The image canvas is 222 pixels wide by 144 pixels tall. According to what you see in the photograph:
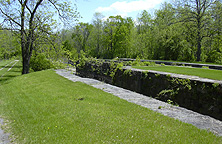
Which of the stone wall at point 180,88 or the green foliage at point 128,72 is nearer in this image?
the stone wall at point 180,88

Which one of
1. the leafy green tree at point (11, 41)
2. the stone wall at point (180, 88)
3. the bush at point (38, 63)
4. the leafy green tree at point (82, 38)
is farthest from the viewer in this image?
the leafy green tree at point (82, 38)

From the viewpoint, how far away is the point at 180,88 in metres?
6.55

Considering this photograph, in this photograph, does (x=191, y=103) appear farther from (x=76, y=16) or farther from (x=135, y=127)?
(x=76, y=16)

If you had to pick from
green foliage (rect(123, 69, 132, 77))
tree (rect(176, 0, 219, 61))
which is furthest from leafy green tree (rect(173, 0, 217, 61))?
green foliage (rect(123, 69, 132, 77))

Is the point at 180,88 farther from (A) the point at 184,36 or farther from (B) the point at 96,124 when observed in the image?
(A) the point at 184,36

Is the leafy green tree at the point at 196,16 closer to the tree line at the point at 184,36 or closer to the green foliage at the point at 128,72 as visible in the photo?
the tree line at the point at 184,36

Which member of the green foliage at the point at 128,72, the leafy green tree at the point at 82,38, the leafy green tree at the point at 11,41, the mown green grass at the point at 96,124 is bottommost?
the mown green grass at the point at 96,124

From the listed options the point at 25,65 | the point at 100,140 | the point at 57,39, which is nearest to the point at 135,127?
the point at 100,140

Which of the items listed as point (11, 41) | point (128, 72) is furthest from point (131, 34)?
point (128, 72)

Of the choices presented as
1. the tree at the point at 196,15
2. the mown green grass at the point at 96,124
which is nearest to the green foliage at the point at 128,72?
the mown green grass at the point at 96,124

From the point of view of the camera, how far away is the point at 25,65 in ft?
54.5

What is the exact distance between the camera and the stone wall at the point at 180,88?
5578mm

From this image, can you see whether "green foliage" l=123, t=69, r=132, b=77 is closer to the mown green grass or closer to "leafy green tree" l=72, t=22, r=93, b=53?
the mown green grass

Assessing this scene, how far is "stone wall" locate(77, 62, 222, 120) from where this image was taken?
5578mm
